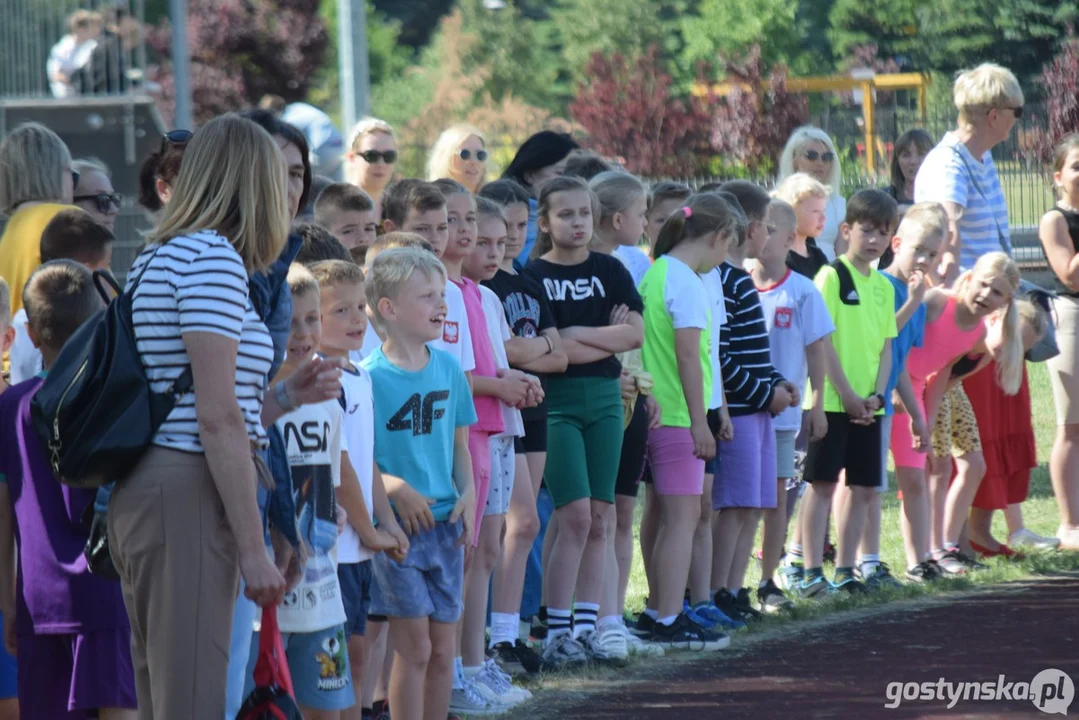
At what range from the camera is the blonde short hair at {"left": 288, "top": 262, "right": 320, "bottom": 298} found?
464 centimetres

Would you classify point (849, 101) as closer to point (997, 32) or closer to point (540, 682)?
point (997, 32)

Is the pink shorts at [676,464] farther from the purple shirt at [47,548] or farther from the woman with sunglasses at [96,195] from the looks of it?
the purple shirt at [47,548]

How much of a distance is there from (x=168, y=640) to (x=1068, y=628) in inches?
195

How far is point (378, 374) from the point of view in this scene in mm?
5285

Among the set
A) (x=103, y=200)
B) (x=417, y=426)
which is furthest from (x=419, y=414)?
(x=103, y=200)

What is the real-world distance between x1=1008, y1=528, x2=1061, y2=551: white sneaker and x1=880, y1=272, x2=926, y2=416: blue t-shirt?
153cm

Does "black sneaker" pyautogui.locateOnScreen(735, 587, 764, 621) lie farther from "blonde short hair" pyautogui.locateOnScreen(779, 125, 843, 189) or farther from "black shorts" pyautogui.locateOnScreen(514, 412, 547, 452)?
"blonde short hair" pyautogui.locateOnScreen(779, 125, 843, 189)

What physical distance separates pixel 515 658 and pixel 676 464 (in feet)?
4.03

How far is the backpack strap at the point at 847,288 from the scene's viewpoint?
8375 mm

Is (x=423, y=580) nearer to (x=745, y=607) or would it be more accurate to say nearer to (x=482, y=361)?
(x=482, y=361)

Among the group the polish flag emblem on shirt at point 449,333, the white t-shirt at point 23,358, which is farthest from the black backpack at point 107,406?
the polish flag emblem on shirt at point 449,333

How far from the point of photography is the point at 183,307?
3613mm

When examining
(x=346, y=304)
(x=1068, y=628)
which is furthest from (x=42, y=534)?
(x=1068, y=628)

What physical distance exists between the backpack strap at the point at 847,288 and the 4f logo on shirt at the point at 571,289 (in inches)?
80.7
